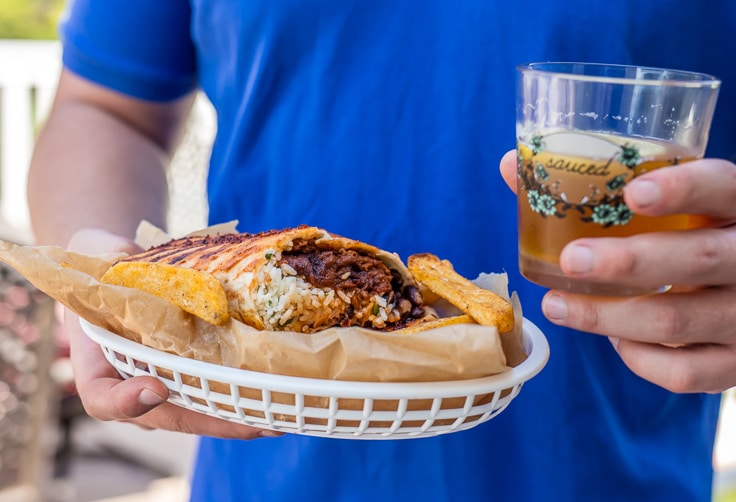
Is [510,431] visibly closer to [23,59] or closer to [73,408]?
[73,408]

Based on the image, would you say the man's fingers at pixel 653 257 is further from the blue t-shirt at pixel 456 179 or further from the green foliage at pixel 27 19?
the green foliage at pixel 27 19

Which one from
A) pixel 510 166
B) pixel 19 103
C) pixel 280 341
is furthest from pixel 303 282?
pixel 19 103

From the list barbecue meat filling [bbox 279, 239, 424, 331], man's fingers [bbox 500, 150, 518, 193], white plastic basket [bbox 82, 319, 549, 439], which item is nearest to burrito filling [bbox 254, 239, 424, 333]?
barbecue meat filling [bbox 279, 239, 424, 331]

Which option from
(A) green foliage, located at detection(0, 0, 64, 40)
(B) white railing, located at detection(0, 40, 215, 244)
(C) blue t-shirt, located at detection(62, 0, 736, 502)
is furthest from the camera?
(A) green foliage, located at detection(0, 0, 64, 40)

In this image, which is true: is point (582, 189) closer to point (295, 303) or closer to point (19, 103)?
point (295, 303)

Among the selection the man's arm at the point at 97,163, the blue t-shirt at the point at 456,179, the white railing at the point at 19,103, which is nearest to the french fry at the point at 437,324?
the blue t-shirt at the point at 456,179

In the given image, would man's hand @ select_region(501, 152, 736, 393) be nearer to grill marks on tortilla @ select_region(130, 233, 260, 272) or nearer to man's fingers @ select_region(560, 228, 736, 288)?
man's fingers @ select_region(560, 228, 736, 288)
